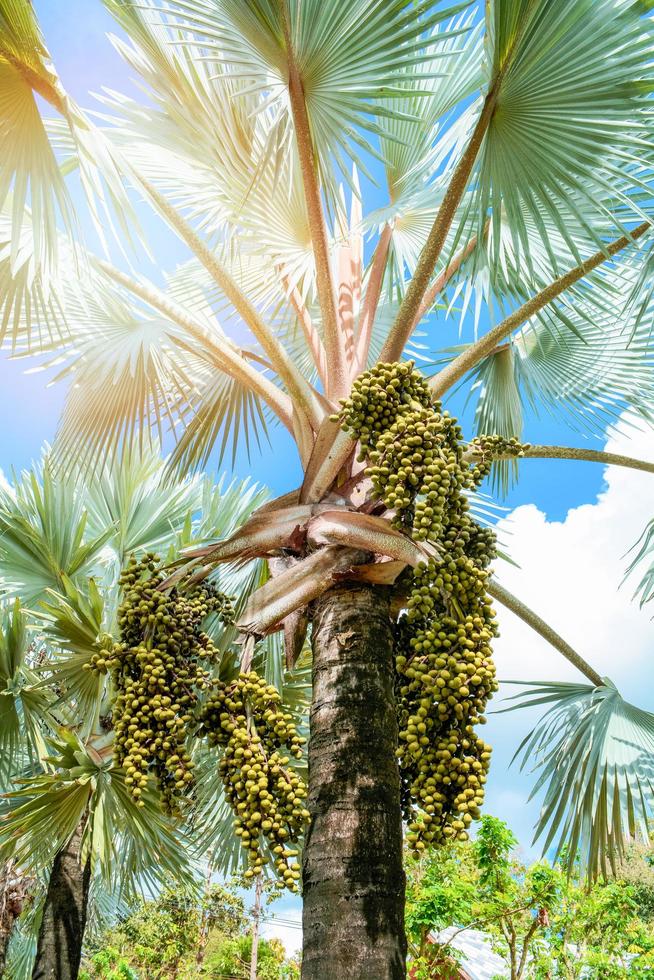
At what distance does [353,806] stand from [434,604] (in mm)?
713

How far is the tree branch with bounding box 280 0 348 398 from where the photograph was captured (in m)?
3.15

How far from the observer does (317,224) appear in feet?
10.7

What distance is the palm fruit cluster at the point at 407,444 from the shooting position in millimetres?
2561

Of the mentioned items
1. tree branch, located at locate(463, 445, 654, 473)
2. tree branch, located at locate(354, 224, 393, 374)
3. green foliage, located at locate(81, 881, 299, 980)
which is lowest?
green foliage, located at locate(81, 881, 299, 980)

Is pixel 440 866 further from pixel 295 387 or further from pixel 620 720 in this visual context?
pixel 295 387

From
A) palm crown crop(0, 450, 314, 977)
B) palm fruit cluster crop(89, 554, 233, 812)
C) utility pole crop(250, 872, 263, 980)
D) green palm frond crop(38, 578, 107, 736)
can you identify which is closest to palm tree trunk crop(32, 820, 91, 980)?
palm crown crop(0, 450, 314, 977)

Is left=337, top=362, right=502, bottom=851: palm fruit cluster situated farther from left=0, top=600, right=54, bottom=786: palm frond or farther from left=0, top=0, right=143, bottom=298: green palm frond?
left=0, top=600, right=54, bottom=786: palm frond

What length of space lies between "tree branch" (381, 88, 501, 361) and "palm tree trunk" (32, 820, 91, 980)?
3875mm

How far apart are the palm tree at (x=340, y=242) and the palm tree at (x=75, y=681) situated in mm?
809

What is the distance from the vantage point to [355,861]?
2.31 metres

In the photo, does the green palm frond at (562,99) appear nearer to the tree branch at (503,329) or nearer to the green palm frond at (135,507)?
the tree branch at (503,329)

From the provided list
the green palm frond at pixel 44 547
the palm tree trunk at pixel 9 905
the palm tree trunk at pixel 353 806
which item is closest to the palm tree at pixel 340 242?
the palm tree trunk at pixel 353 806

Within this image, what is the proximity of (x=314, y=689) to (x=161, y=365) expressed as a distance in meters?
2.92

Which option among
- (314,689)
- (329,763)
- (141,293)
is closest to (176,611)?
(314,689)
